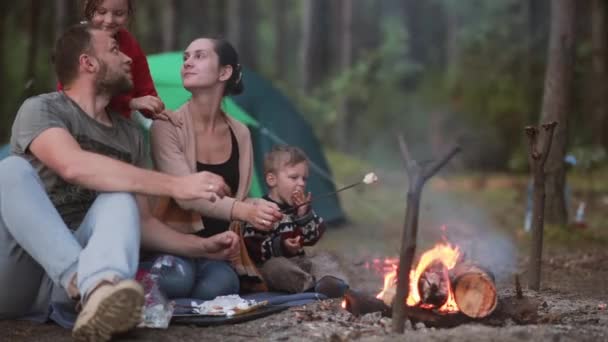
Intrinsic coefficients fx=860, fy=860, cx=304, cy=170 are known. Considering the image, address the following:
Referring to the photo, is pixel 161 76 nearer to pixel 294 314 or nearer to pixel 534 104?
pixel 294 314

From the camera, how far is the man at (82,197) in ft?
11.7

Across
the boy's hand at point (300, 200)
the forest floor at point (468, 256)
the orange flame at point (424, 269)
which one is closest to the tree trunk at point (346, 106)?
the forest floor at point (468, 256)

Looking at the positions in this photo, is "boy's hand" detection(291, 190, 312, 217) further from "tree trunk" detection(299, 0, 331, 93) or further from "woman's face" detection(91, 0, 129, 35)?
"tree trunk" detection(299, 0, 331, 93)

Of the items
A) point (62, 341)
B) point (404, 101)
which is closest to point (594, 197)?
point (62, 341)

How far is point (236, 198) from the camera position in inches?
188

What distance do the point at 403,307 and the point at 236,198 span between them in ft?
4.71

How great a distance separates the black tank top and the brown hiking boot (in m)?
1.27

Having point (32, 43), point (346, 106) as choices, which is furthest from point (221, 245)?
point (346, 106)

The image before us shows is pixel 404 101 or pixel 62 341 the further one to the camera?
pixel 404 101

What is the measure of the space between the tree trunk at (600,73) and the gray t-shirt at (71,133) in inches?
558

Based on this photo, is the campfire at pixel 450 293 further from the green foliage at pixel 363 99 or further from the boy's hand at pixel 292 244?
the green foliage at pixel 363 99

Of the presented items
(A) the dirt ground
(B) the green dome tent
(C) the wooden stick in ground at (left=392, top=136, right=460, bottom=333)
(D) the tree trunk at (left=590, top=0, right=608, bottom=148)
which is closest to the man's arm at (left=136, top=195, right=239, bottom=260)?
(A) the dirt ground

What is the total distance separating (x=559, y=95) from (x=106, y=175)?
5334 mm

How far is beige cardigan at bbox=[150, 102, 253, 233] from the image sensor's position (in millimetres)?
4547
